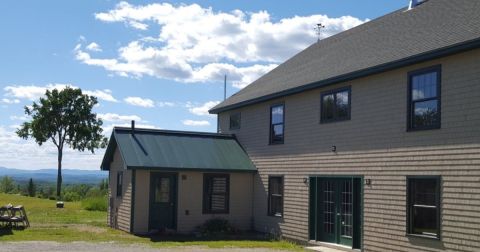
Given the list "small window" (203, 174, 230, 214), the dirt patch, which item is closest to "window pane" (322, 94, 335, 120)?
"small window" (203, 174, 230, 214)

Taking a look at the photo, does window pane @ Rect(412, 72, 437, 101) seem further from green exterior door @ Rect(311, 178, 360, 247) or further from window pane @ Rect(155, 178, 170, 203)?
window pane @ Rect(155, 178, 170, 203)

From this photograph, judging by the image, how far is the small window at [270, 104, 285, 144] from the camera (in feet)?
Result: 70.3

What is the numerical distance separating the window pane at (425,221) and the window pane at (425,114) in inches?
79.1

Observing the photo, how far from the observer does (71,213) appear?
30.3 metres

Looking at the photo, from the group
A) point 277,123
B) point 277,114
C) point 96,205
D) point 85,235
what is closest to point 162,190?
point 85,235

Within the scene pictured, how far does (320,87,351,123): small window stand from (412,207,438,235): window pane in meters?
3.88

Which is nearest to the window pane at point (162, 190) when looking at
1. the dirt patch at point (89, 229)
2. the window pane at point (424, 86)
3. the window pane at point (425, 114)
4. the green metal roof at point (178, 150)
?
the green metal roof at point (178, 150)

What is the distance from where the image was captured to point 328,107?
18.8 meters

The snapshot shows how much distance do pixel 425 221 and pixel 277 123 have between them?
811 cm

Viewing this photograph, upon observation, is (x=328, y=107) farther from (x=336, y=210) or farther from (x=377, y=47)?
(x=336, y=210)

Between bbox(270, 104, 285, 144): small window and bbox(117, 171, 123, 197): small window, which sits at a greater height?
bbox(270, 104, 285, 144): small window

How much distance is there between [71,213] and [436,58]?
69.2ft

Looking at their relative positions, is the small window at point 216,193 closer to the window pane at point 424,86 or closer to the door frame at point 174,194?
the door frame at point 174,194

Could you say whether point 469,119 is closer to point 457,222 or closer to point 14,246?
point 457,222
